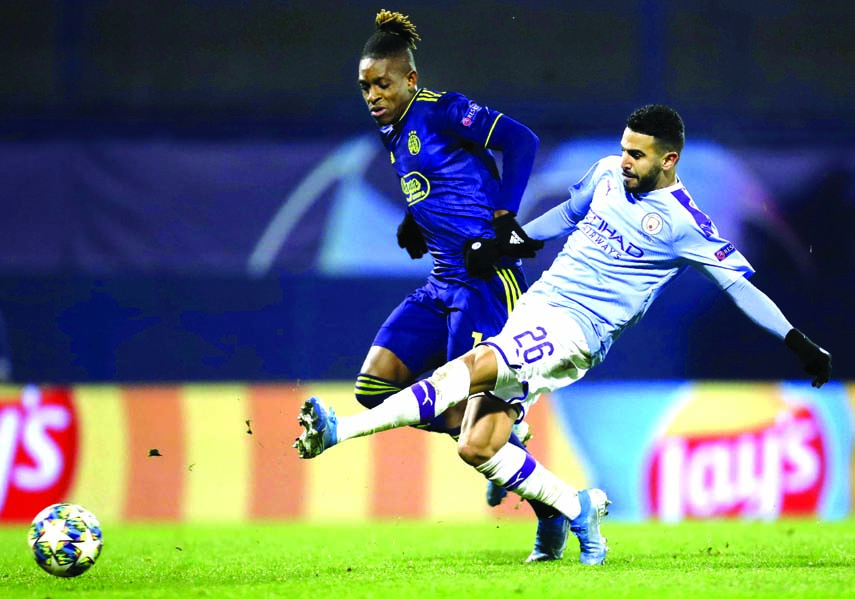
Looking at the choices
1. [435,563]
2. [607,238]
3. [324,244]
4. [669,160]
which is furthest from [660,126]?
[324,244]

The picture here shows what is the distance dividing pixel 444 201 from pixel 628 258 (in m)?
0.92

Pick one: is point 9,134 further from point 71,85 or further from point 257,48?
point 257,48

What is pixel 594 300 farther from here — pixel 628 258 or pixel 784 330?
pixel 784 330

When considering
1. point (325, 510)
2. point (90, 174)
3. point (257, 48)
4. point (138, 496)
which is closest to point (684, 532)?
point (325, 510)

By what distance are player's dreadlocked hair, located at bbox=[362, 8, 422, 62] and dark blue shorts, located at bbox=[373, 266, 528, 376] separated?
3.55 ft

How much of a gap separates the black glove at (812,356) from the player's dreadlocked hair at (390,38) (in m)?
2.14

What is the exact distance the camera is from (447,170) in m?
6.04

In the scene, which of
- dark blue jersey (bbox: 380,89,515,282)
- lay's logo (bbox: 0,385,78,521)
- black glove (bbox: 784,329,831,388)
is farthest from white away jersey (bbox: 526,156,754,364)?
lay's logo (bbox: 0,385,78,521)

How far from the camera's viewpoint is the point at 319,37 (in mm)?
12312

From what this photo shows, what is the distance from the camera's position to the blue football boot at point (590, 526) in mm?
5664

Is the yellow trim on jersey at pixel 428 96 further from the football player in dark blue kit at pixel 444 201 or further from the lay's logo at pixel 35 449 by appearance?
the lay's logo at pixel 35 449

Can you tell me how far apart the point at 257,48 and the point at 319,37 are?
630 mm

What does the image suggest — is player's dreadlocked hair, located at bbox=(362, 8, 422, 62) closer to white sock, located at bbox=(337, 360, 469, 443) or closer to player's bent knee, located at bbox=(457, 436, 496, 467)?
white sock, located at bbox=(337, 360, 469, 443)

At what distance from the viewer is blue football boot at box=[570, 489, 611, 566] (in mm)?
5664
